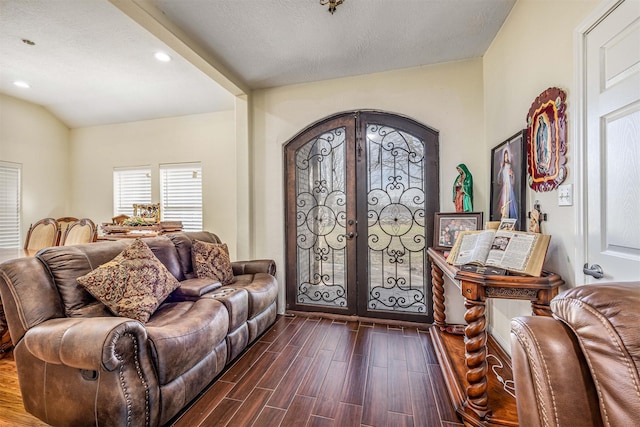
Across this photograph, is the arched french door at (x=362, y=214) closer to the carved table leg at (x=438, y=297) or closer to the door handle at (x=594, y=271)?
the carved table leg at (x=438, y=297)

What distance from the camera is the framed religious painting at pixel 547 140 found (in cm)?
153

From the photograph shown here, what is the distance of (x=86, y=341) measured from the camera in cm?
129

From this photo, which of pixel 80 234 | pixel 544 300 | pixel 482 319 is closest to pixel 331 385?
pixel 482 319

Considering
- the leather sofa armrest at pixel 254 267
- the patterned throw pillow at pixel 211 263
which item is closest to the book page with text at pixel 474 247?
the leather sofa armrest at pixel 254 267

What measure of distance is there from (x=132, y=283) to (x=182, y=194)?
110 inches

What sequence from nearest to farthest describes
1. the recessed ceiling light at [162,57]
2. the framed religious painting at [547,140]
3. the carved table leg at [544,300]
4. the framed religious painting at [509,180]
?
the carved table leg at [544,300], the framed religious painting at [547,140], the framed religious painting at [509,180], the recessed ceiling light at [162,57]

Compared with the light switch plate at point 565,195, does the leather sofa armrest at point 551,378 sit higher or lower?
lower

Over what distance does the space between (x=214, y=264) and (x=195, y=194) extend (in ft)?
6.72

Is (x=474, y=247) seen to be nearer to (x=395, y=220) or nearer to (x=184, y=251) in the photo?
(x=395, y=220)

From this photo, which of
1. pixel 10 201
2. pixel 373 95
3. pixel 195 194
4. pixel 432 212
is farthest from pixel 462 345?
pixel 10 201

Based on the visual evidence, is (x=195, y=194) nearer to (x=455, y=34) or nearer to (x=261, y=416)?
(x=261, y=416)

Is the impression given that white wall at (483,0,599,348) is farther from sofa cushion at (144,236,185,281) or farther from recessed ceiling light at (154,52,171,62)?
recessed ceiling light at (154,52,171,62)

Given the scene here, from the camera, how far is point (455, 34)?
2389 mm

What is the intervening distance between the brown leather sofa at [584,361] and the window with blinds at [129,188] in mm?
5162
